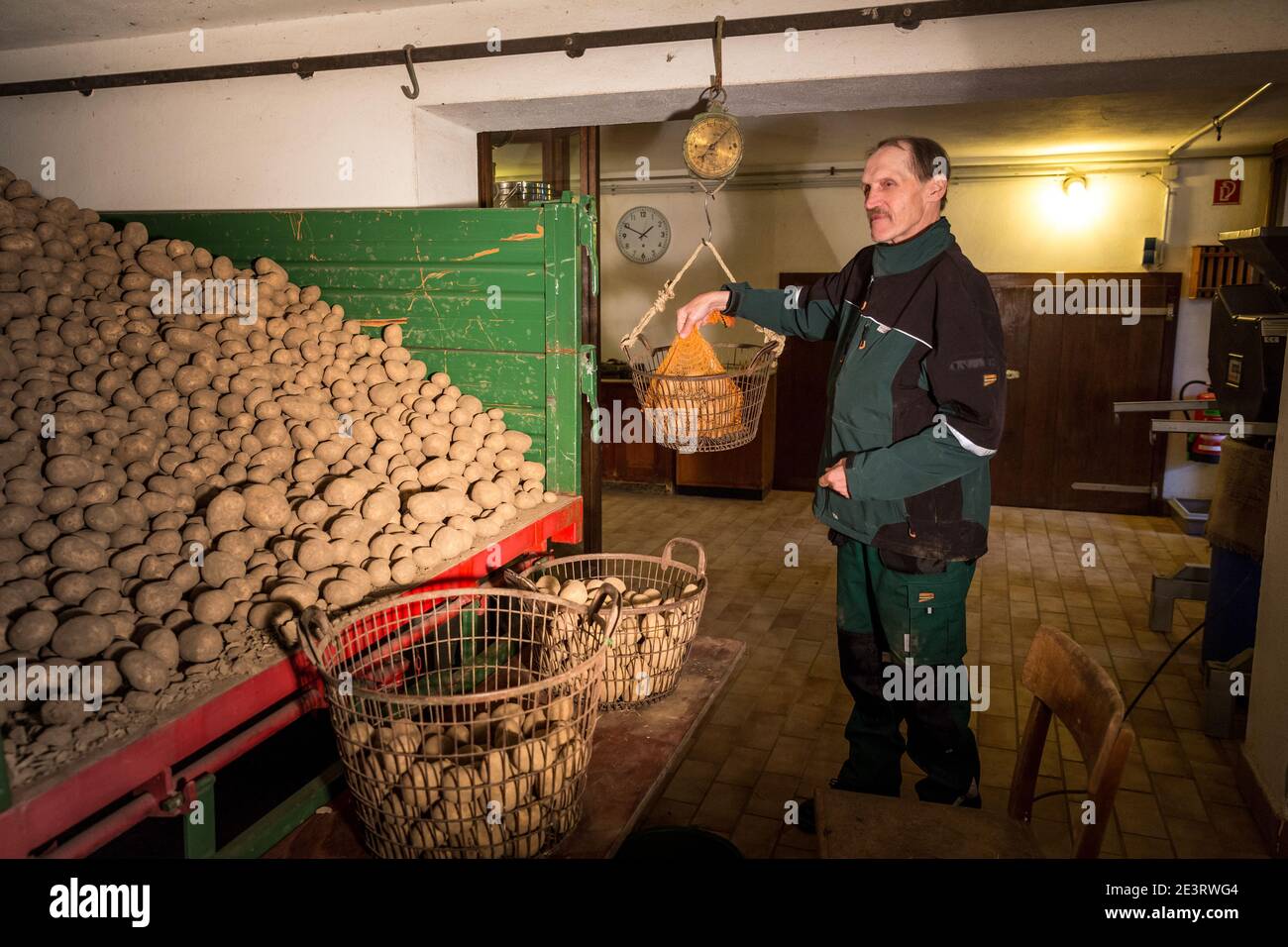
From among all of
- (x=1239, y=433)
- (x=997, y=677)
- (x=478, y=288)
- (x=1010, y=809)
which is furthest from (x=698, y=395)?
(x=997, y=677)

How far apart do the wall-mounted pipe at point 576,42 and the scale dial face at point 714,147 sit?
38 centimetres

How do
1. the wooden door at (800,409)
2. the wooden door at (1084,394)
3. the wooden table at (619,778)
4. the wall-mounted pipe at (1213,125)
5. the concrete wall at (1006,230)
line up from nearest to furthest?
1. the wooden table at (619,778)
2. the wall-mounted pipe at (1213,125)
3. the concrete wall at (1006,230)
4. the wooden door at (1084,394)
5. the wooden door at (800,409)

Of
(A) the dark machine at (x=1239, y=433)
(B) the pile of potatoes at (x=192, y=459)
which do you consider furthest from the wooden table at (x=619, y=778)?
(A) the dark machine at (x=1239, y=433)

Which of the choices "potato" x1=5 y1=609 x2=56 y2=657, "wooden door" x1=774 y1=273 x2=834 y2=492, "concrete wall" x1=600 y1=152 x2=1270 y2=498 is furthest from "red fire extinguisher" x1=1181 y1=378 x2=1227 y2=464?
"potato" x1=5 y1=609 x2=56 y2=657

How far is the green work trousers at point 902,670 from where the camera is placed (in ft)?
7.47

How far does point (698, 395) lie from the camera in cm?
274

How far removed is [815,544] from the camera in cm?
609

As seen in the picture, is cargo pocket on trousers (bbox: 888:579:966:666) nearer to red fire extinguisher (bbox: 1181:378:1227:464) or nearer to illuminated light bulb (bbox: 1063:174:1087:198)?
red fire extinguisher (bbox: 1181:378:1227:464)

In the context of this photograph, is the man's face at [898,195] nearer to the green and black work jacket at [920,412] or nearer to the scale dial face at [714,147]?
the green and black work jacket at [920,412]

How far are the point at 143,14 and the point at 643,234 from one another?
4.90 metres

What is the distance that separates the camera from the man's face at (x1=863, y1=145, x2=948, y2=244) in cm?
220
